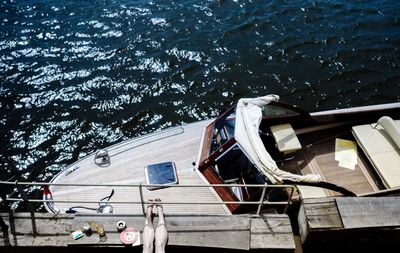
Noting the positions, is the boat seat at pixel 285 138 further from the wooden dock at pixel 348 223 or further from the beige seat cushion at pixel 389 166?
the beige seat cushion at pixel 389 166

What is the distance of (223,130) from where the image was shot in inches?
372

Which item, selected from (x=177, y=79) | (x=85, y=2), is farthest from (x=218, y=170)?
(x=85, y=2)

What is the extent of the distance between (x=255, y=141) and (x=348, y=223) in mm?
2678

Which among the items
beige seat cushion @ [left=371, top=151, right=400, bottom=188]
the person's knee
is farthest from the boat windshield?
beige seat cushion @ [left=371, top=151, right=400, bottom=188]

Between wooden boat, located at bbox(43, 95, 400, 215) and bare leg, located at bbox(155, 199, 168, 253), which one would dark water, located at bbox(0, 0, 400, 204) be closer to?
wooden boat, located at bbox(43, 95, 400, 215)

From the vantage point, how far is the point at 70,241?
273 inches

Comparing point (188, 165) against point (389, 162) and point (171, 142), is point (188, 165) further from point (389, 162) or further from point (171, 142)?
point (389, 162)

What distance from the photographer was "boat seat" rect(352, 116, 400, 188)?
8.80m

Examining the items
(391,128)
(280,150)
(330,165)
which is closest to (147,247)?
(280,150)

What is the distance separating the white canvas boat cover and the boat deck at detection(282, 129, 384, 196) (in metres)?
1.80

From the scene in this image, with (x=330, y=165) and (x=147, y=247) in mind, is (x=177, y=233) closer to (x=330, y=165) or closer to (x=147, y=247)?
(x=147, y=247)

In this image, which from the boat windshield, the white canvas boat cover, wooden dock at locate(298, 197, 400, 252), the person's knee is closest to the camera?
the person's knee

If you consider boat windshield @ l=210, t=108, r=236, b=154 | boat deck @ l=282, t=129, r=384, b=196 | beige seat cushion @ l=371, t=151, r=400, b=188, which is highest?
boat windshield @ l=210, t=108, r=236, b=154

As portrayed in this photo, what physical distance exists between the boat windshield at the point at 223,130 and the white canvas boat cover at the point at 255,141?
455 mm
